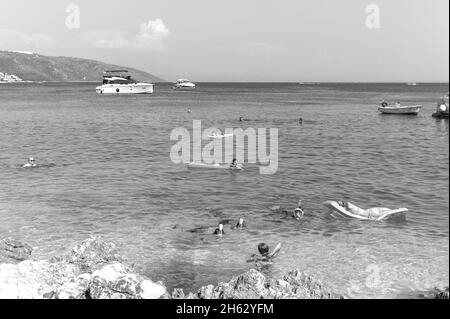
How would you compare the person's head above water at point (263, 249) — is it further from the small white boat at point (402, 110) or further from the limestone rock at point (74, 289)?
the small white boat at point (402, 110)

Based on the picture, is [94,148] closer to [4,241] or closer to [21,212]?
[21,212]

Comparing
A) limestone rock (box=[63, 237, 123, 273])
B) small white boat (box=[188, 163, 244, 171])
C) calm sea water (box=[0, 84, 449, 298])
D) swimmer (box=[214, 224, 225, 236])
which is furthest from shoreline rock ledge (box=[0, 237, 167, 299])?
small white boat (box=[188, 163, 244, 171])

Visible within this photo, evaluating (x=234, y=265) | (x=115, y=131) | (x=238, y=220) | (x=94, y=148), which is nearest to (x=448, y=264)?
(x=234, y=265)

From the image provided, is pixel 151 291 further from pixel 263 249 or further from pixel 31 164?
pixel 31 164

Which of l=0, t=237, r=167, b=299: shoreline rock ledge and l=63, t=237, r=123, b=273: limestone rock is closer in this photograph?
l=0, t=237, r=167, b=299: shoreline rock ledge

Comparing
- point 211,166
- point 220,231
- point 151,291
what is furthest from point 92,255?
point 211,166

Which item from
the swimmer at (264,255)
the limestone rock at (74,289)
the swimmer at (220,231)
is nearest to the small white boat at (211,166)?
the swimmer at (220,231)

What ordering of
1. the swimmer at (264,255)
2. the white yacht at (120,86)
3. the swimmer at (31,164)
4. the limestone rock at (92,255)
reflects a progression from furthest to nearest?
the white yacht at (120,86)
the swimmer at (31,164)
the swimmer at (264,255)
the limestone rock at (92,255)

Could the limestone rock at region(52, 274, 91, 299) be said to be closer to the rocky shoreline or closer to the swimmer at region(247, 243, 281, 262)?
the rocky shoreline

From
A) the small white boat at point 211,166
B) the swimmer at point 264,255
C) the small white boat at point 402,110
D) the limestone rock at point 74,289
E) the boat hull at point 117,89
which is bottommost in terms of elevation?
the swimmer at point 264,255

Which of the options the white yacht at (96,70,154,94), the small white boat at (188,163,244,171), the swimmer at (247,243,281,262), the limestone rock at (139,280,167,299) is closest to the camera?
the limestone rock at (139,280,167,299)

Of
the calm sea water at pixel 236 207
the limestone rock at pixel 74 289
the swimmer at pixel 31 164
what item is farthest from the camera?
the swimmer at pixel 31 164

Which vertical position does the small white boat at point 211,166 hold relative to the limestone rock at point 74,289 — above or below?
above

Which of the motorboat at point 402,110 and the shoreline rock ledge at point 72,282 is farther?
the motorboat at point 402,110
